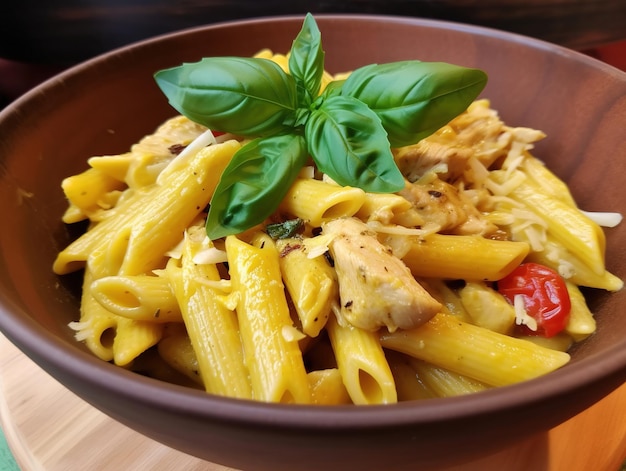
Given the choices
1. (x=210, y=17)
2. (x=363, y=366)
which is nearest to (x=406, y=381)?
(x=363, y=366)

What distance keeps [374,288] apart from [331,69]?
1221 millimetres

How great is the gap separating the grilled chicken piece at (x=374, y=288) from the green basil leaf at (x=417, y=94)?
0.27m

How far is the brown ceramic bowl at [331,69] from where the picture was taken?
2.69 feet

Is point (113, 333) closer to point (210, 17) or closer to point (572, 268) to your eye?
point (572, 268)

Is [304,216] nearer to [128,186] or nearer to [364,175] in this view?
[364,175]

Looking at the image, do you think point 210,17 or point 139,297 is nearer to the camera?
point 139,297

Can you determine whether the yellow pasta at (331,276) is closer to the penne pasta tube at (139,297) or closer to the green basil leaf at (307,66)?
the penne pasta tube at (139,297)

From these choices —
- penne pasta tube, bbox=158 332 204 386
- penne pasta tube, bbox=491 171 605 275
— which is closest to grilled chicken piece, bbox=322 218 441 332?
penne pasta tube, bbox=158 332 204 386

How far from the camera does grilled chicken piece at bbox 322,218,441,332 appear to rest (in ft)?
3.58

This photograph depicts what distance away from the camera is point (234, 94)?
132 cm

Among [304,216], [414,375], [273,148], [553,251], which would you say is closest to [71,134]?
[273,148]

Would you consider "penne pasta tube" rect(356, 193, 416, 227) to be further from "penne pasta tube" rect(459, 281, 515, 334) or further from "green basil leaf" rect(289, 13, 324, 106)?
"green basil leaf" rect(289, 13, 324, 106)

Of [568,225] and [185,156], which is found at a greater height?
[185,156]

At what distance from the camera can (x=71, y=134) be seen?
169 cm
